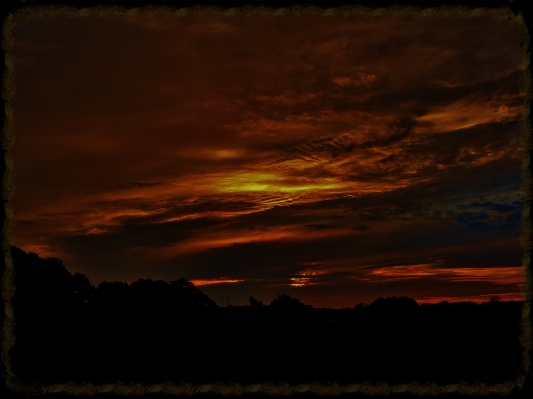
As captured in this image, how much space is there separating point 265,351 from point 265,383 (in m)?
1.28

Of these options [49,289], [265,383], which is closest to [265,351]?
[265,383]

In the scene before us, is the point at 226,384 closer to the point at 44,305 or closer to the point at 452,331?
the point at 452,331

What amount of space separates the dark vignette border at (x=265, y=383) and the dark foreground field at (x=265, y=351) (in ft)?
0.41

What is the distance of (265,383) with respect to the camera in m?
4.81

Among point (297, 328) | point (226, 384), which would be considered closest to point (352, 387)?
point (226, 384)

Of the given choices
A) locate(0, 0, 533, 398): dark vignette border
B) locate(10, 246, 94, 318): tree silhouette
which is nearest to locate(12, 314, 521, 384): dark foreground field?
locate(0, 0, 533, 398): dark vignette border

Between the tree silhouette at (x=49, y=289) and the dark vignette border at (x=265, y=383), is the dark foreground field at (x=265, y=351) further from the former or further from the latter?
the tree silhouette at (x=49, y=289)

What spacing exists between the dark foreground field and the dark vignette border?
0.12 meters

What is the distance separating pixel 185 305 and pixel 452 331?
3.85 metres

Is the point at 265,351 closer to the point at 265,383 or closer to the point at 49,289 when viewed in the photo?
the point at 265,383

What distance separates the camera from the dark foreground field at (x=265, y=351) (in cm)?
534

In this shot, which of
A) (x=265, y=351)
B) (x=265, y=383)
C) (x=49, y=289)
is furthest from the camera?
(x=49, y=289)

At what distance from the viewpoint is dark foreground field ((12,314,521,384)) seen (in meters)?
5.34

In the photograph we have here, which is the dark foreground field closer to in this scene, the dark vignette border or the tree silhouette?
the dark vignette border
